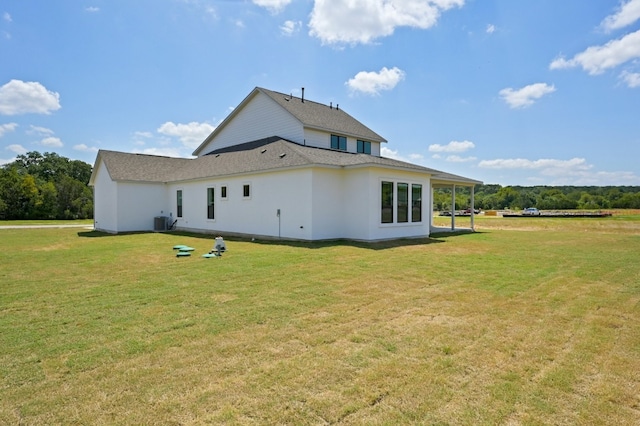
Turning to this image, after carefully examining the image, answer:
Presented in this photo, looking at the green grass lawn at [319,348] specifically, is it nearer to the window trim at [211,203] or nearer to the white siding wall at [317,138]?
the window trim at [211,203]

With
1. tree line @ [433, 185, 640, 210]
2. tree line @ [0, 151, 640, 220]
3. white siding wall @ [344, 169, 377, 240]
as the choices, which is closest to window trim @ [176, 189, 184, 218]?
white siding wall @ [344, 169, 377, 240]

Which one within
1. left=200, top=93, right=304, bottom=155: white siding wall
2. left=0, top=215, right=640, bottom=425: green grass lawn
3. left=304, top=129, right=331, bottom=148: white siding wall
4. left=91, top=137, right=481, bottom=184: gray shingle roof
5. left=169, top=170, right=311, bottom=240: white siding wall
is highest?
left=200, top=93, right=304, bottom=155: white siding wall

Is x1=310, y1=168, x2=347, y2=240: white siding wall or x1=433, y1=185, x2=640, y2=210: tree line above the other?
x1=433, y1=185, x2=640, y2=210: tree line

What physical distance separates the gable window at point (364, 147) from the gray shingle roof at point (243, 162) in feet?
5.24

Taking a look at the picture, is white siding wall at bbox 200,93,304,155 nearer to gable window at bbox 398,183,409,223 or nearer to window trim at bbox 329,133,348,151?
window trim at bbox 329,133,348,151

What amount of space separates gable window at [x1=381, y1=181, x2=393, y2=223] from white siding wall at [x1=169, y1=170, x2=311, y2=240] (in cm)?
296

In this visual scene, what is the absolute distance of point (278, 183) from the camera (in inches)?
583

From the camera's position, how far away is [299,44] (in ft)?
52.5

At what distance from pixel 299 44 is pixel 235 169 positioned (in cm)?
642

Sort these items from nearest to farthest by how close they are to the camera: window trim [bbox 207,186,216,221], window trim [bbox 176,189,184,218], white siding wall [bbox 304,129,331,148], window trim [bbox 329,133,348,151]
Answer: window trim [bbox 207,186,216,221], white siding wall [bbox 304,129,331,148], window trim [bbox 329,133,348,151], window trim [bbox 176,189,184,218]

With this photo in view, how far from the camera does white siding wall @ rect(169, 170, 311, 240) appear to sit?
45.7ft

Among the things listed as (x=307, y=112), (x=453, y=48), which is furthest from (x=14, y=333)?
(x=307, y=112)

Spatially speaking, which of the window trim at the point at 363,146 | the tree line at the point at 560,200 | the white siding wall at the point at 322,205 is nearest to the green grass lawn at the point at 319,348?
the white siding wall at the point at 322,205

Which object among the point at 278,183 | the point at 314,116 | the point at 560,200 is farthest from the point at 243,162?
the point at 560,200
